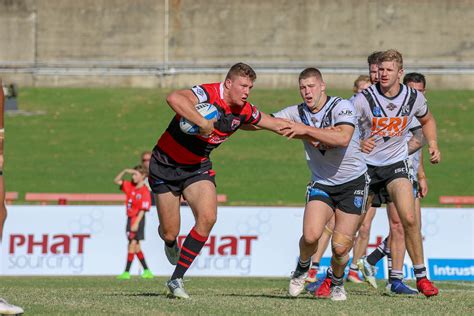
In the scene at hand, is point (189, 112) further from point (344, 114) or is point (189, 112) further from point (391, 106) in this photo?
point (391, 106)

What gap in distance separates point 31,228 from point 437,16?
90.1 ft

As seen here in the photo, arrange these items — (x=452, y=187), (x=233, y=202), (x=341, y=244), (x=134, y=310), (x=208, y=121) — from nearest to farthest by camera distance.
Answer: (x=134, y=310)
(x=208, y=121)
(x=341, y=244)
(x=233, y=202)
(x=452, y=187)

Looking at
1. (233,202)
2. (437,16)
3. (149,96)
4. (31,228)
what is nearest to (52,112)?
(149,96)

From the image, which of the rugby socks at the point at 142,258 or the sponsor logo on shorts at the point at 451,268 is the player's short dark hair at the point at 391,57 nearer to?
the rugby socks at the point at 142,258

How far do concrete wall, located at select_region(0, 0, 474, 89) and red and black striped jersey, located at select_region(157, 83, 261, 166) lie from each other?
3224 cm

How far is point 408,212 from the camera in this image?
10758mm

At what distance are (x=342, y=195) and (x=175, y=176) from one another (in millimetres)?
1668

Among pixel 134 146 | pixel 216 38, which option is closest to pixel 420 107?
pixel 134 146

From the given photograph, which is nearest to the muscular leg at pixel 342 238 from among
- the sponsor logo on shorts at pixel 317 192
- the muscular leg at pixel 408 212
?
the sponsor logo on shorts at pixel 317 192

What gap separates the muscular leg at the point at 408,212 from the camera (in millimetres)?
10805

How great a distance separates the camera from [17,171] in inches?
1335

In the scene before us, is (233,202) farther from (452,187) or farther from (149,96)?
(149,96)

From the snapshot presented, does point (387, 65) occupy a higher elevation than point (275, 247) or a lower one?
higher

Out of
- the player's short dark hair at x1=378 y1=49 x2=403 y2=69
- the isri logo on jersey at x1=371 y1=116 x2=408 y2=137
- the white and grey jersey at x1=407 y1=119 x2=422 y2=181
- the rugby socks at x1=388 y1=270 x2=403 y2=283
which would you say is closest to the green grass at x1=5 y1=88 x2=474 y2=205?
the white and grey jersey at x1=407 y1=119 x2=422 y2=181
